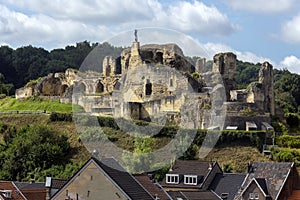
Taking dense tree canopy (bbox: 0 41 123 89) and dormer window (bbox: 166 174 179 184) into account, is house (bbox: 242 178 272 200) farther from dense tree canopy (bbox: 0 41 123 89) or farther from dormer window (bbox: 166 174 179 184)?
dense tree canopy (bbox: 0 41 123 89)

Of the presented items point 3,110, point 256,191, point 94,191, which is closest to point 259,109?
point 256,191

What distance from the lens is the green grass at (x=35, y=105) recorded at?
302 feet

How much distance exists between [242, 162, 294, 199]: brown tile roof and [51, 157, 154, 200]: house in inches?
666

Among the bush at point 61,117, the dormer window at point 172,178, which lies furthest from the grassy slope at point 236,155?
the bush at point 61,117

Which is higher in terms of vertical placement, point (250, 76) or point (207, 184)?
point (250, 76)

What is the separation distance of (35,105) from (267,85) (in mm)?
30022

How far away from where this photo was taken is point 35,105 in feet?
312

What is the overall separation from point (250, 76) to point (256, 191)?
11191 cm

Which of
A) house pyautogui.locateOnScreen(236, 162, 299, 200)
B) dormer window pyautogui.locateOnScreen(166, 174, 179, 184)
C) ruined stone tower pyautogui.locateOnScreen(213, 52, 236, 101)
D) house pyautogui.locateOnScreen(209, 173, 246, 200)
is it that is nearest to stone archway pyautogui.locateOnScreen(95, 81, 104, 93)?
ruined stone tower pyautogui.locateOnScreen(213, 52, 236, 101)

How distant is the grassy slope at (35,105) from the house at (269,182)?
38.8 metres

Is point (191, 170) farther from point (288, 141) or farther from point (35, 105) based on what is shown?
point (35, 105)

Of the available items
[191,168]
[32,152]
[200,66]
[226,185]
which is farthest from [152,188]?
[200,66]

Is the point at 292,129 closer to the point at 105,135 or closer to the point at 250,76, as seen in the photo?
the point at 105,135

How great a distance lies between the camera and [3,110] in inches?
3819
